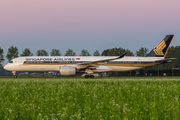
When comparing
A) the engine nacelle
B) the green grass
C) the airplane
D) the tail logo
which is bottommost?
the green grass

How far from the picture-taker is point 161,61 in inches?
1385

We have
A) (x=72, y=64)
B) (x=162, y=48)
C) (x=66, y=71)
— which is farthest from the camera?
(x=162, y=48)

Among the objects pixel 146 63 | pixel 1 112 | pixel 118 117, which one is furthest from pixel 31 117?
pixel 146 63

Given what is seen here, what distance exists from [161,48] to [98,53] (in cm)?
3985

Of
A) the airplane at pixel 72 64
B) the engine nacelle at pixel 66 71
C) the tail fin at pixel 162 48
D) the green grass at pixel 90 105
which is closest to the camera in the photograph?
the green grass at pixel 90 105

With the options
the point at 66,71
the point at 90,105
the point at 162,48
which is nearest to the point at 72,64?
the point at 66,71

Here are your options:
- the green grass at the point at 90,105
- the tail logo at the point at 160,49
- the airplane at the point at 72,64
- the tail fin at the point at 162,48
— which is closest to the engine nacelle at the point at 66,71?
the airplane at the point at 72,64

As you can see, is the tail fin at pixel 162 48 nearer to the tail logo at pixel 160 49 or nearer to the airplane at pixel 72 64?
the tail logo at pixel 160 49

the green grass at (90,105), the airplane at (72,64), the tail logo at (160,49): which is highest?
the tail logo at (160,49)

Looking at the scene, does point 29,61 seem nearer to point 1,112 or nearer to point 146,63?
point 146,63

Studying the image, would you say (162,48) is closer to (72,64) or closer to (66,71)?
(72,64)

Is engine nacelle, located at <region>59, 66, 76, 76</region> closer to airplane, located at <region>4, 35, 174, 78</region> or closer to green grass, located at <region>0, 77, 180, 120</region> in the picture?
airplane, located at <region>4, 35, 174, 78</region>

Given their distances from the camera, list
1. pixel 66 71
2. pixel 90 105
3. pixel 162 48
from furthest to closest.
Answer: pixel 162 48 → pixel 66 71 → pixel 90 105

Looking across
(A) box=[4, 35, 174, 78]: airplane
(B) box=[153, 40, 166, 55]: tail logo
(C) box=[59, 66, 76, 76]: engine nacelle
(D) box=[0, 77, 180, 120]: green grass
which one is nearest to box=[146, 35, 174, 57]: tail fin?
(B) box=[153, 40, 166, 55]: tail logo
